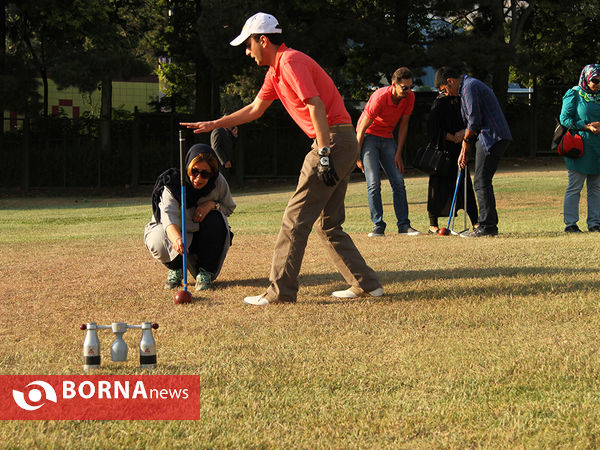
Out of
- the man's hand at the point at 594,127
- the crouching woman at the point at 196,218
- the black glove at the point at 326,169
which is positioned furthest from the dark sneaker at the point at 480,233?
the black glove at the point at 326,169

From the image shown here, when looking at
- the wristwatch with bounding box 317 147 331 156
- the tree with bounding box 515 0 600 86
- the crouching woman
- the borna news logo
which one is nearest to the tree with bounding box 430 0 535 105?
the tree with bounding box 515 0 600 86

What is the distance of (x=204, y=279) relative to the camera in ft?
23.0

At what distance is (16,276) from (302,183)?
11.8 ft

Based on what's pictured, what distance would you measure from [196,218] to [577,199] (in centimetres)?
526

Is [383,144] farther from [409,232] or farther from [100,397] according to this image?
[100,397]

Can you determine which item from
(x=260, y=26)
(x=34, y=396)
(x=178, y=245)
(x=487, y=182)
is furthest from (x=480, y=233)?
(x=34, y=396)

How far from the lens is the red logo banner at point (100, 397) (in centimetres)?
376

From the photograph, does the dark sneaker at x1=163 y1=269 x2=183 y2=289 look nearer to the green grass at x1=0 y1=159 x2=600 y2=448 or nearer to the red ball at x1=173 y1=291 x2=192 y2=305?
the green grass at x1=0 y1=159 x2=600 y2=448

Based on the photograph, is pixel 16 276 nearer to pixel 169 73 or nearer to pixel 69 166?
pixel 69 166

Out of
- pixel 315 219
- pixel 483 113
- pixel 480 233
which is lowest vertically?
pixel 480 233

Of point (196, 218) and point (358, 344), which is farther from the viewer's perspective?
point (196, 218)

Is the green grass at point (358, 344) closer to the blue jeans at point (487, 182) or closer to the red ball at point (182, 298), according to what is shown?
the red ball at point (182, 298)

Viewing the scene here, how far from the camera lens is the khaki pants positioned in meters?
5.96

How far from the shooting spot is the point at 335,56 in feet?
86.7
